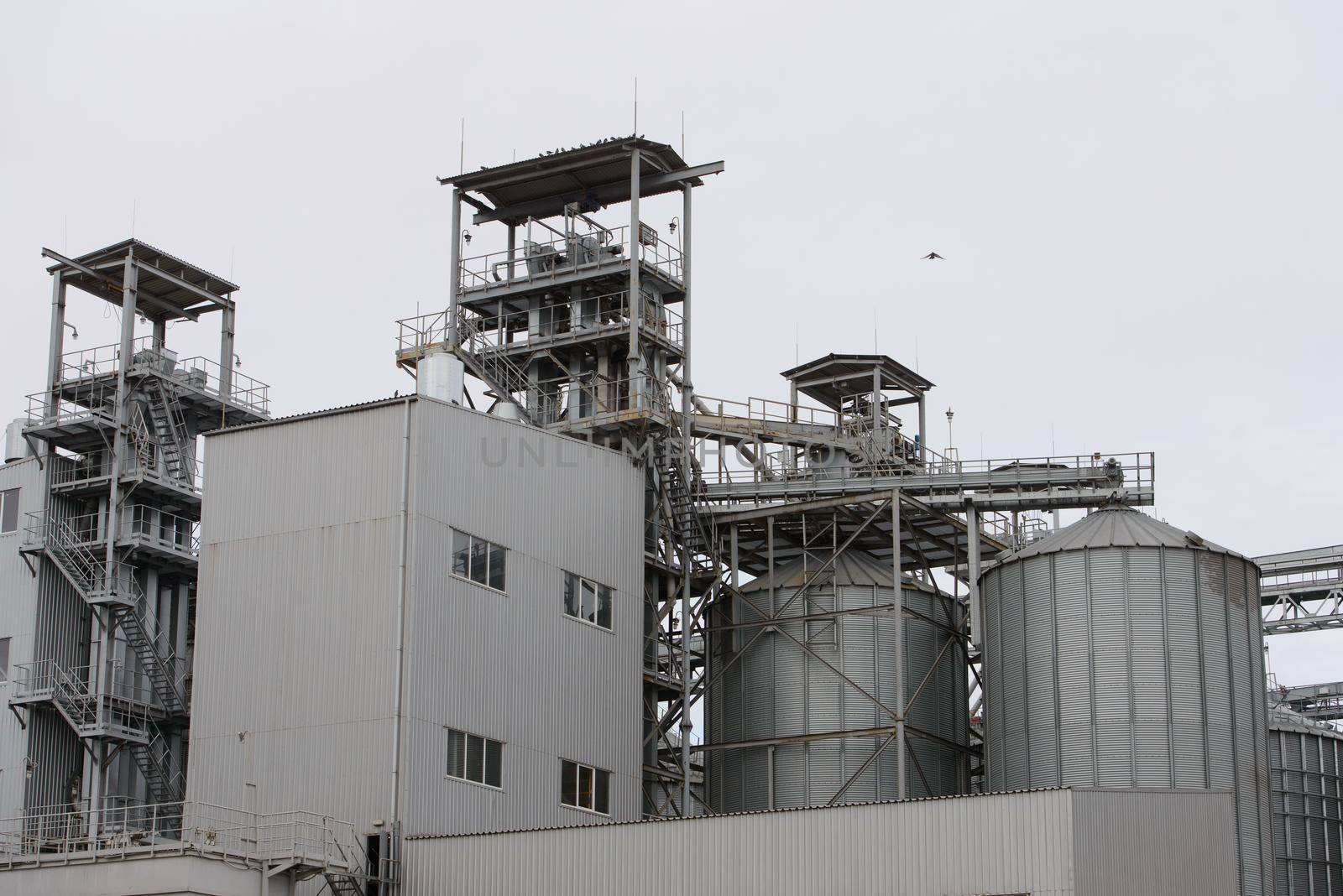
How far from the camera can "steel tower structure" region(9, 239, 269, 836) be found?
61.8 m

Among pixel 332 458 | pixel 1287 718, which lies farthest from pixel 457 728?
pixel 1287 718

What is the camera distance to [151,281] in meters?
67.1

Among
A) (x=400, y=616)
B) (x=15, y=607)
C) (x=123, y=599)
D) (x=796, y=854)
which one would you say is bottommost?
(x=796, y=854)

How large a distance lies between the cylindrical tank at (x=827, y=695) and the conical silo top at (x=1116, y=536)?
5.74m

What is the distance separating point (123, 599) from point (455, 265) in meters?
15.1

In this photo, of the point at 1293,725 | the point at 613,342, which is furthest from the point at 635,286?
the point at 1293,725

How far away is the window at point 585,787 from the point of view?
168ft

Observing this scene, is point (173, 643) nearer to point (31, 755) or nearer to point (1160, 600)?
point (31, 755)

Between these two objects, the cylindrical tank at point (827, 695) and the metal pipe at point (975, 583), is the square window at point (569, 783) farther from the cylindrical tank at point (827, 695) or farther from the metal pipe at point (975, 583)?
the metal pipe at point (975, 583)

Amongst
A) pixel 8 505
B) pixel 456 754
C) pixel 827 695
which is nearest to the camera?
pixel 456 754

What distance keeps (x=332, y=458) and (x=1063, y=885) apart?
21.9 meters

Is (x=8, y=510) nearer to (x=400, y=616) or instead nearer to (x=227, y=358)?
(x=227, y=358)

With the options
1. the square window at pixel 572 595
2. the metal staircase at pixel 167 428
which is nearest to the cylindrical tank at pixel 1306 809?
the square window at pixel 572 595

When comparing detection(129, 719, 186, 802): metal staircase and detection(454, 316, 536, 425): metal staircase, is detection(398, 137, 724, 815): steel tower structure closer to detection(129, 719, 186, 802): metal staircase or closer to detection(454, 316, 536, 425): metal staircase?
detection(454, 316, 536, 425): metal staircase
